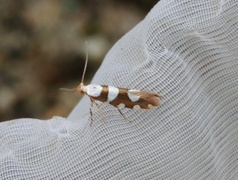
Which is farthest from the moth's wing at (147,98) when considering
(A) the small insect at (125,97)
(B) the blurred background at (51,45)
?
(B) the blurred background at (51,45)

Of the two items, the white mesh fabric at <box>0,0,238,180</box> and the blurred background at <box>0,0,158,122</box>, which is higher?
the white mesh fabric at <box>0,0,238,180</box>

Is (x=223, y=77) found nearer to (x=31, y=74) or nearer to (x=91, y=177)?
(x=91, y=177)

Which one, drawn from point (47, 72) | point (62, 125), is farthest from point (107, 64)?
point (47, 72)

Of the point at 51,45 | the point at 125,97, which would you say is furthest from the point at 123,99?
the point at 51,45

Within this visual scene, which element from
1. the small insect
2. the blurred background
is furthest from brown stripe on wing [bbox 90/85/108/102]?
the blurred background

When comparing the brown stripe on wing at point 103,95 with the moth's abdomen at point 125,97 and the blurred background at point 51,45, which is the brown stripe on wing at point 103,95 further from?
the blurred background at point 51,45

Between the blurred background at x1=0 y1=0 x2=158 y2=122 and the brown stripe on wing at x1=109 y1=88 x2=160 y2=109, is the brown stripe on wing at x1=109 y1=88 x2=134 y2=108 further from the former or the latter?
the blurred background at x1=0 y1=0 x2=158 y2=122
